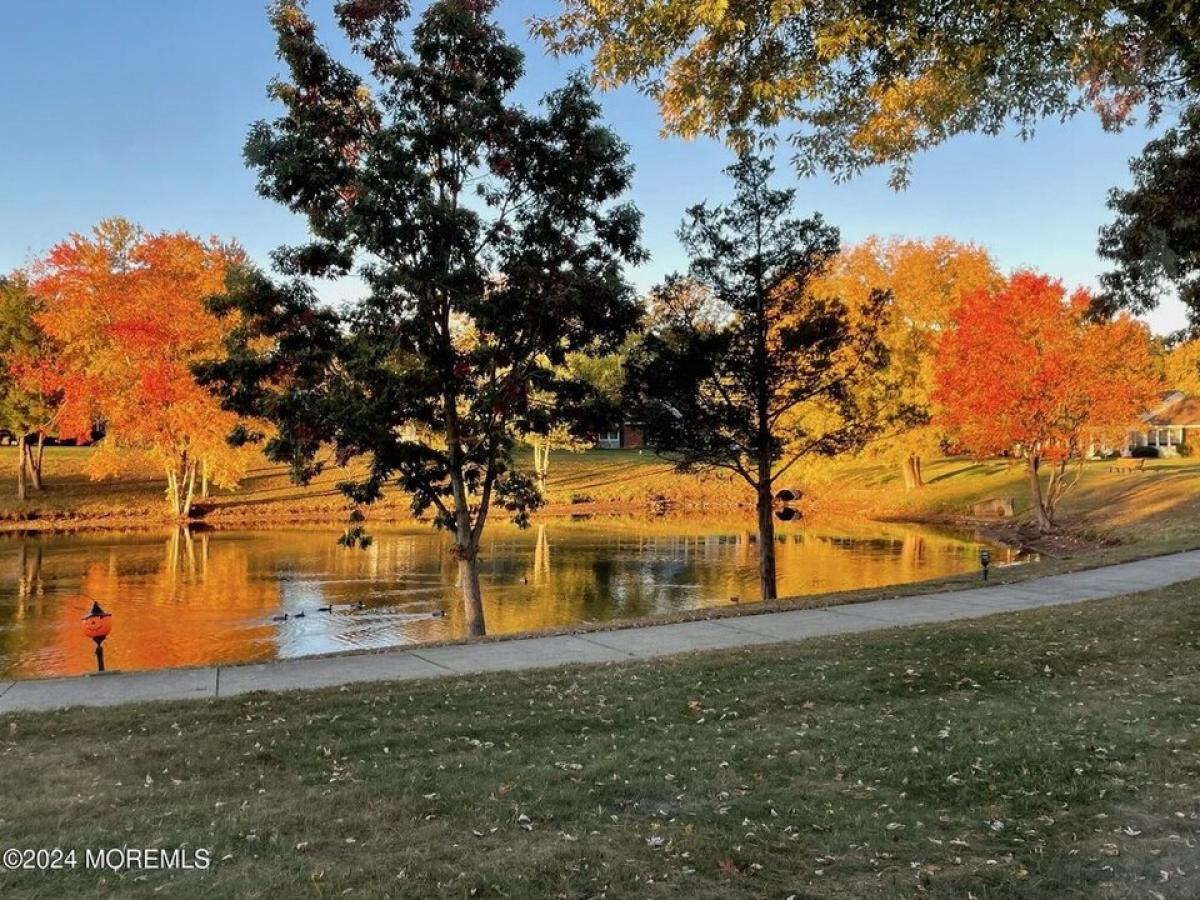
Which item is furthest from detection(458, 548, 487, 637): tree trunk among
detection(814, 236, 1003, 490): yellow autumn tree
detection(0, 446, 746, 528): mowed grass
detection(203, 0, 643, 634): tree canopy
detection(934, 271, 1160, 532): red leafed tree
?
detection(814, 236, 1003, 490): yellow autumn tree

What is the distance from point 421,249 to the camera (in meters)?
11.5

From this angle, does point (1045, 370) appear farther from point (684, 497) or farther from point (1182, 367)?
point (1182, 367)

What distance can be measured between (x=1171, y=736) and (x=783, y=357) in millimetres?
9957

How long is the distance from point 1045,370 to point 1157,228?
13.3 metres

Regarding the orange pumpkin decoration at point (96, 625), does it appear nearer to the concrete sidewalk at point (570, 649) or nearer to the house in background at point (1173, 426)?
the concrete sidewalk at point (570, 649)

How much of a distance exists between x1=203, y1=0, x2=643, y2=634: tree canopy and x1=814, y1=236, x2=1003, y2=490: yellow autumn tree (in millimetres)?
24232

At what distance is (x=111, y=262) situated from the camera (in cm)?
3284

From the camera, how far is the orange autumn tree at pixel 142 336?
30.9m

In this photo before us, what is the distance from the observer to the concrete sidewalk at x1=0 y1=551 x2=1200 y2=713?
7.96m

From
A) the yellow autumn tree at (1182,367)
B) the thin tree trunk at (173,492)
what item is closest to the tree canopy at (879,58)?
the thin tree trunk at (173,492)

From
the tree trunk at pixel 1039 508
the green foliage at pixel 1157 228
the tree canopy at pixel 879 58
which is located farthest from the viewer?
the tree trunk at pixel 1039 508

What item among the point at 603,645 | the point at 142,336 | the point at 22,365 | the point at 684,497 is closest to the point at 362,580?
the point at 603,645

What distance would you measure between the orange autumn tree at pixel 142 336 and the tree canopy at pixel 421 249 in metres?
20.9

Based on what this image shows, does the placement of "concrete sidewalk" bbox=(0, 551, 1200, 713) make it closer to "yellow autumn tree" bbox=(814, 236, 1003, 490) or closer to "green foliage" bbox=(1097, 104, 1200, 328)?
"green foliage" bbox=(1097, 104, 1200, 328)
